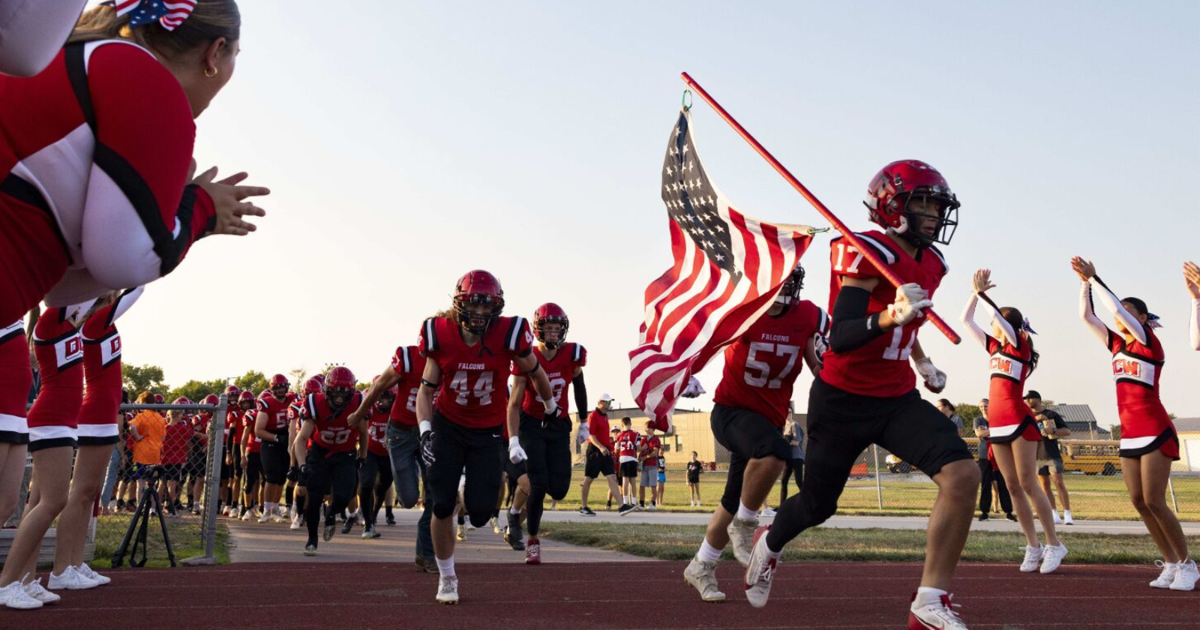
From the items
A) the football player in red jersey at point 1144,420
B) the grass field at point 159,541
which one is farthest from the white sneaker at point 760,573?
the grass field at point 159,541

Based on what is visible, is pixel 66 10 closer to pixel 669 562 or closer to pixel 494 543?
pixel 669 562

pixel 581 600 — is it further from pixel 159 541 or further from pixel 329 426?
pixel 159 541

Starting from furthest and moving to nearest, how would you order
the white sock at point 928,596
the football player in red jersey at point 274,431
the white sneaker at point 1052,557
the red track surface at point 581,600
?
1. the football player in red jersey at point 274,431
2. the white sneaker at point 1052,557
3. the red track surface at point 581,600
4. the white sock at point 928,596

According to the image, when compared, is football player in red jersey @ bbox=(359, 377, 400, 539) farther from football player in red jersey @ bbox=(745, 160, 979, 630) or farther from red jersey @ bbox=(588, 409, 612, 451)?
football player in red jersey @ bbox=(745, 160, 979, 630)

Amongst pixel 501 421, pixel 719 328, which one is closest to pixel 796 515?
pixel 719 328

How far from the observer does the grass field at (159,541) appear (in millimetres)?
9266

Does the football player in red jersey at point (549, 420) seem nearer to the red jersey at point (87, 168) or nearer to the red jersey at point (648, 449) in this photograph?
the red jersey at point (87, 168)

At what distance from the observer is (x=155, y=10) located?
2350mm

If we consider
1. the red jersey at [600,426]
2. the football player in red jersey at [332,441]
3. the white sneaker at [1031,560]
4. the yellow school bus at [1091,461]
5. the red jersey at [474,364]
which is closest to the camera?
the red jersey at [474,364]

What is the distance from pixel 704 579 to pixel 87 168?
17.5ft

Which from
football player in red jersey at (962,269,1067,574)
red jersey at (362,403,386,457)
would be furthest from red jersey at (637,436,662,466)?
football player in red jersey at (962,269,1067,574)

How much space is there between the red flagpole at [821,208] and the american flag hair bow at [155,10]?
3.56 meters

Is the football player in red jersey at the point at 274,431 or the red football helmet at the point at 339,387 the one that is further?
the football player in red jersey at the point at 274,431

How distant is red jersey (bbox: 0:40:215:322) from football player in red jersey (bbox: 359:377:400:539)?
10438 mm
